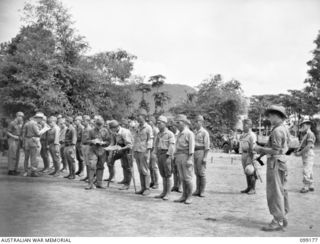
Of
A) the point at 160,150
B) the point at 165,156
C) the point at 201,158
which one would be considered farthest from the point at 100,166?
the point at 201,158

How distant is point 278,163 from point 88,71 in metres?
8.90

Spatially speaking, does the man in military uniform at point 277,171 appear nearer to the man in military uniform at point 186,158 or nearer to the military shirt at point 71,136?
the man in military uniform at point 186,158

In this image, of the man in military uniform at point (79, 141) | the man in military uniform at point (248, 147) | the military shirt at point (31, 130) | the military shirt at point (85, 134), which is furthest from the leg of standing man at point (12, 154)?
the man in military uniform at point (248, 147)

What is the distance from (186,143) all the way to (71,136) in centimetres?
434

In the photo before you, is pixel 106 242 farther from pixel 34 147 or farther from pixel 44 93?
pixel 44 93

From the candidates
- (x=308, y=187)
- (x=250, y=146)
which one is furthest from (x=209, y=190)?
(x=308, y=187)

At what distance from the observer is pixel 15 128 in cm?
1071

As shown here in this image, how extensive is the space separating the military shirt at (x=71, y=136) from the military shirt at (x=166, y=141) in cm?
327

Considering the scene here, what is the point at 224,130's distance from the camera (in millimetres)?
22062

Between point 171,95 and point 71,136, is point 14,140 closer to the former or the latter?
point 71,136

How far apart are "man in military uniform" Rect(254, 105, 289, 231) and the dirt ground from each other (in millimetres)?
239

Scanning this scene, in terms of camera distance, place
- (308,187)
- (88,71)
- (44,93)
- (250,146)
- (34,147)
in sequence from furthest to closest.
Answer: (88,71)
(44,93)
(34,147)
(308,187)
(250,146)

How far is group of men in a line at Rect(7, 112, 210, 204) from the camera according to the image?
783cm

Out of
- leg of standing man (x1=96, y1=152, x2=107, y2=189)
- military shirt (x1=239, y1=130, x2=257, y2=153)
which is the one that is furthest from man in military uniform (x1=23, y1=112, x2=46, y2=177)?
military shirt (x1=239, y1=130, x2=257, y2=153)
